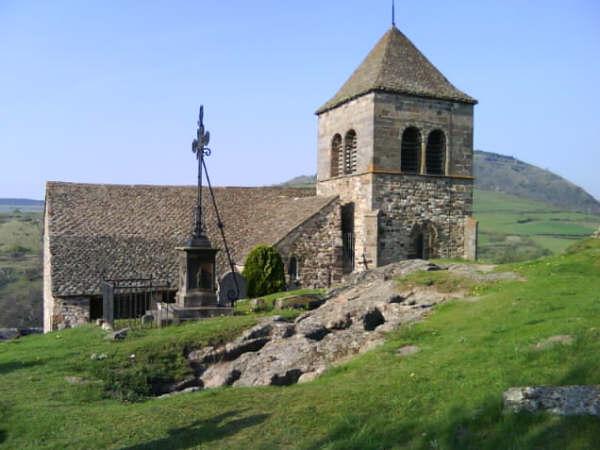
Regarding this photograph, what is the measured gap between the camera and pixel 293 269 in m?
25.5

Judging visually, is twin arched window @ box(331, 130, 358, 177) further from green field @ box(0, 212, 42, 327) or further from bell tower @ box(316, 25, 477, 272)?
green field @ box(0, 212, 42, 327)

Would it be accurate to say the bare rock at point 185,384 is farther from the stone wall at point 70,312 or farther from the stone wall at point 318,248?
the stone wall at point 318,248

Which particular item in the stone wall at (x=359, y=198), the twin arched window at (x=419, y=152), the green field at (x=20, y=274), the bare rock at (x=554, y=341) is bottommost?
the green field at (x=20, y=274)

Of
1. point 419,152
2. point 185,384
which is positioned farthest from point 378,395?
point 419,152

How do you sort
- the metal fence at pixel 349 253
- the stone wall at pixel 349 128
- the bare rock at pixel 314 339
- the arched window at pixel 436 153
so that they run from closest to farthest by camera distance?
the bare rock at pixel 314 339
the stone wall at pixel 349 128
the metal fence at pixel 349 253
the arched window at pixel 436 153

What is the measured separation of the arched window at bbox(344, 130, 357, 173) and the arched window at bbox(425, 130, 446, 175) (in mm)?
3393

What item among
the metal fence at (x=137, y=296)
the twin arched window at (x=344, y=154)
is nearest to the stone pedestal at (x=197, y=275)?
the metal fence at (x=137, y=296)

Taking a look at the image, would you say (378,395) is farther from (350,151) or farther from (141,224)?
(141,224)

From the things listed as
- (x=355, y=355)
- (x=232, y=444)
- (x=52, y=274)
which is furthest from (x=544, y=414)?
(x=52, y=274)

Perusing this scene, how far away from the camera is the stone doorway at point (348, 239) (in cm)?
2670

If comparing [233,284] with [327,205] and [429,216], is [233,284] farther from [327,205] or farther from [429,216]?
[429,216]

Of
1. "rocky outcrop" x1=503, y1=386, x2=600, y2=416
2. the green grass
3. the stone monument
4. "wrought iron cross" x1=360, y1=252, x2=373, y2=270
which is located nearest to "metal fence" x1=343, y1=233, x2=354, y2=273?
"wrought iron cross" x1=360, y1=252, x2=373, y2=270

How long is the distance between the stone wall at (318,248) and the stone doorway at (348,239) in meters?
0.67

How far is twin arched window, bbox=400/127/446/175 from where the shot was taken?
86.4ft
